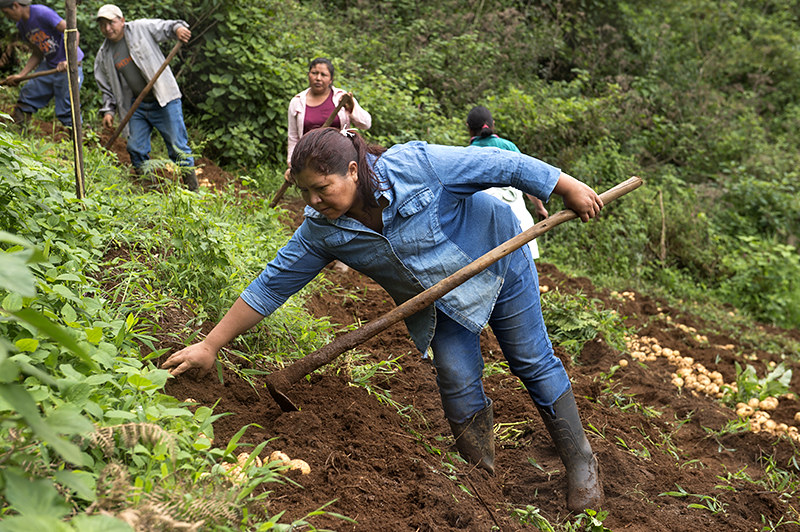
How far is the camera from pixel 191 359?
2693 mm

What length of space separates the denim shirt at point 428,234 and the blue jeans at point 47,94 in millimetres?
5507

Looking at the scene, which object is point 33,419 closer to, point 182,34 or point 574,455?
point 574,455

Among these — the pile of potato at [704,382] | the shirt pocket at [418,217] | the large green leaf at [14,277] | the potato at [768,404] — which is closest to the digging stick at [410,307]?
the shirt pocket at [418,217]

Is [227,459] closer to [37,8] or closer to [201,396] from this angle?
[201,396]


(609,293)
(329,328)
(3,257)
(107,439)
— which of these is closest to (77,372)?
(107,439)

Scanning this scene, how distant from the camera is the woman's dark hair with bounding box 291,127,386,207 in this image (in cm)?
251

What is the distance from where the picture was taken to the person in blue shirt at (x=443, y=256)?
2646mm

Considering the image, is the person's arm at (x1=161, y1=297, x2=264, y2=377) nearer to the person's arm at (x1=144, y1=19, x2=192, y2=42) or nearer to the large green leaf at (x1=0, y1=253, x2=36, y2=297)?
the large green leaf at (x1=0, y1=253, x2=36, y2=297)

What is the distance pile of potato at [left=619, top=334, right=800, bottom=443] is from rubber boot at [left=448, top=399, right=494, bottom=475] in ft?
7.39

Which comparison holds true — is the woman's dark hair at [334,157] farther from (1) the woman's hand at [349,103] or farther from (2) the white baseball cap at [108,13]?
(2) the white baseball cap at [108,13]

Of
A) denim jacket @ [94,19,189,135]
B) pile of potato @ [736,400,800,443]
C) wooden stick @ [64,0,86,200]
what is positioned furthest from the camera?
denim jacket @ [94,19,189,135]

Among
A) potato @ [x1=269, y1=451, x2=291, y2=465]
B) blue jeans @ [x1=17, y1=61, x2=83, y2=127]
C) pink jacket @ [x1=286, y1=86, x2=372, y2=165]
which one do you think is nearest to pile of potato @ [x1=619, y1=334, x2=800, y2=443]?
pink jacket @ [x1=286, y1=86, x2=372, y2=165]

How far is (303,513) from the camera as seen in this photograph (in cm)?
225

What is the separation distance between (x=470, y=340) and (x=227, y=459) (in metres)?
1.25
